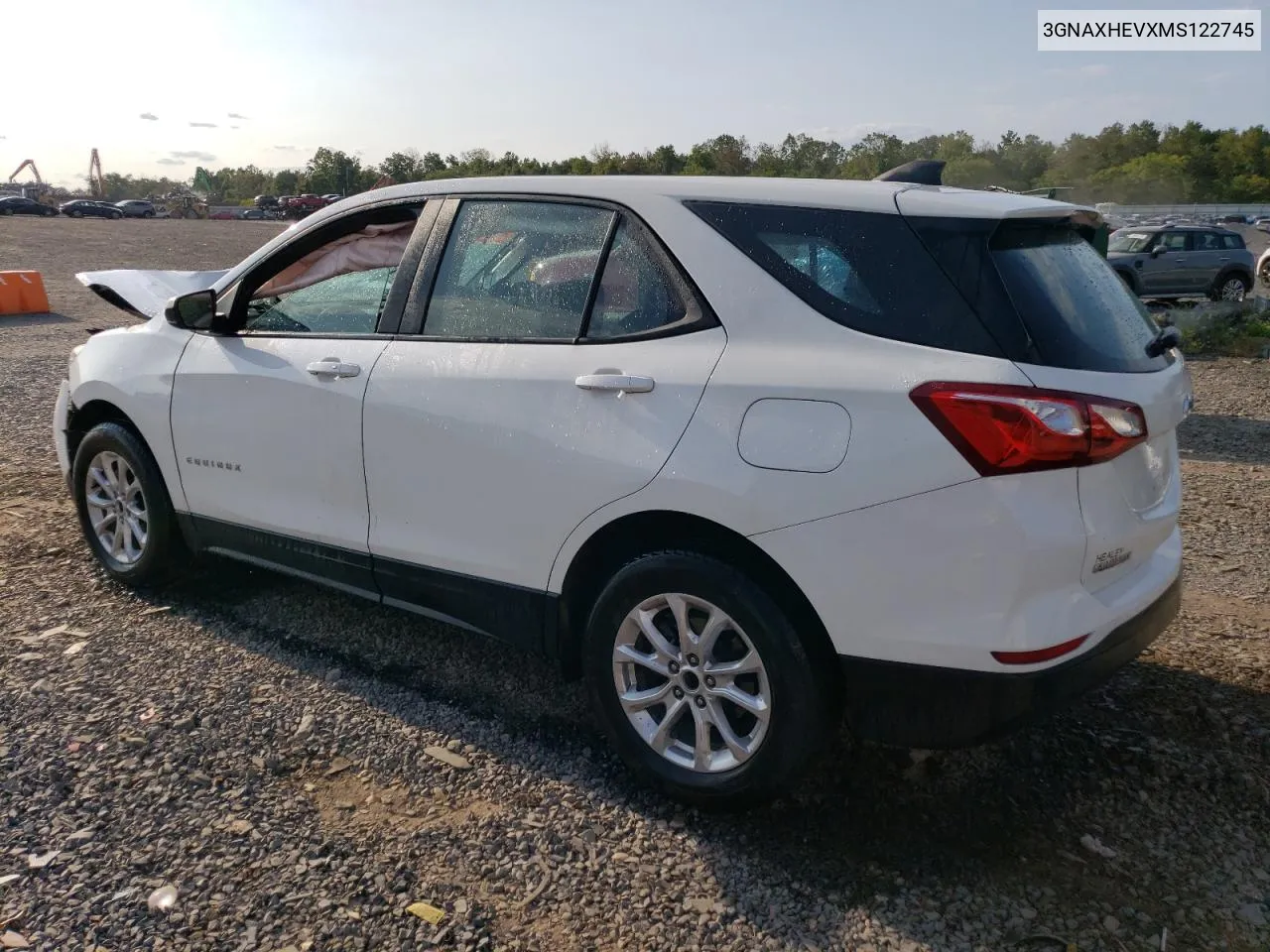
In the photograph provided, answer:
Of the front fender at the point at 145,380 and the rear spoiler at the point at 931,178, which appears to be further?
the front fender at the point at 145,380

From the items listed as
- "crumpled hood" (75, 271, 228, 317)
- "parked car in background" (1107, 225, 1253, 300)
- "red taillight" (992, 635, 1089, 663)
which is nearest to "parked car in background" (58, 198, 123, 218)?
"parked car in background" (1107, 225, 1253, 300)

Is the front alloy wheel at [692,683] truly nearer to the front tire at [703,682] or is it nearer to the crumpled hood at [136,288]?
the front tire at [703,682]

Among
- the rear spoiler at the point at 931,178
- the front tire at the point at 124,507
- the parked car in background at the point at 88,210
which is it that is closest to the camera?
the rear spoiler at the point at 931,178

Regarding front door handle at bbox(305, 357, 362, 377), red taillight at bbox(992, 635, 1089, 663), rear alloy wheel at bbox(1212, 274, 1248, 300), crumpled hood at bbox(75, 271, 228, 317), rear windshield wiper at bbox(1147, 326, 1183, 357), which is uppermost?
crumpled hood at bbox(75, 271, 228, 317)

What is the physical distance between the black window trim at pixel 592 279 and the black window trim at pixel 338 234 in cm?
5

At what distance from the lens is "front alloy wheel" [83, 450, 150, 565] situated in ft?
15.0

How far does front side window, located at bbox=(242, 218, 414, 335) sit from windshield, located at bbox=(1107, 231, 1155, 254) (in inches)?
751

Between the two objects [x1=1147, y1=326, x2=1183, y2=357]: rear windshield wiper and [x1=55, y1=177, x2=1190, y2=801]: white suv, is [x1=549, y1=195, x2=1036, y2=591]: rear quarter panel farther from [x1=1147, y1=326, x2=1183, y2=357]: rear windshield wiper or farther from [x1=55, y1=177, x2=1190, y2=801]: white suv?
[x1=1147, y1=326, x2=1183, y2=357]: rear windshield wiper

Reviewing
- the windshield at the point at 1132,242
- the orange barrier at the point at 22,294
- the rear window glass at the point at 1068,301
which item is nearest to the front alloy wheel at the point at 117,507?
the rear window glass at the point at 1068,301

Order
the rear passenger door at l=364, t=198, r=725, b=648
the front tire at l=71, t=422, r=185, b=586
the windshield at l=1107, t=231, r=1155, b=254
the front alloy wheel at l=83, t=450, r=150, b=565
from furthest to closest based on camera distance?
the windshield at l=1107, t=231, r=1155, b=254 → the front alloy wheel at l=83, t=450, r=150, b=565 → the front tire at l=71, t=422, r=185, b=586 → the rear passenger door at l=364, t=198, r=725, b=648

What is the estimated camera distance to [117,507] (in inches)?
184

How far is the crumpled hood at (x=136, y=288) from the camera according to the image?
538 cm

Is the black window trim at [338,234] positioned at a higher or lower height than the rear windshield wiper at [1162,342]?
higher

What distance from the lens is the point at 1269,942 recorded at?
249 cm
